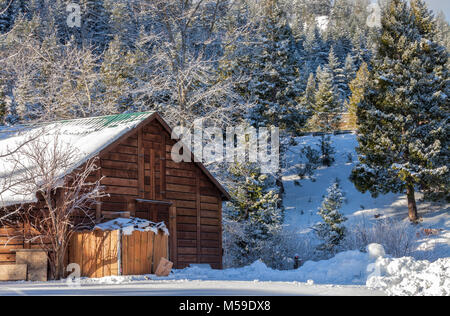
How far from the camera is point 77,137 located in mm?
20438

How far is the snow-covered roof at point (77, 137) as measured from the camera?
1639 cm

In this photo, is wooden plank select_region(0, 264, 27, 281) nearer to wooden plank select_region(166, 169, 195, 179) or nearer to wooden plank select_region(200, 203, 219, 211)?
wooden plank select_region(166, 169, 195, 179)

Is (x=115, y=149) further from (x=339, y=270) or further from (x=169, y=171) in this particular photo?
(x=339, y=270)

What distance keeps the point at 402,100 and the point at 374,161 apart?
410 cm

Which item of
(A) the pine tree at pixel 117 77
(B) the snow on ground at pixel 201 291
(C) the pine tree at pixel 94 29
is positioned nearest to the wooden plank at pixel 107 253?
(B) the snow on ground at pixel 201 291

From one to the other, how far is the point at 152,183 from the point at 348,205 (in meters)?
23.5

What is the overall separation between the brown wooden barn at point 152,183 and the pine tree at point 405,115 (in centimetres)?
1667

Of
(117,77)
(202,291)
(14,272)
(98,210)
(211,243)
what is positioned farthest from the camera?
(117,77)

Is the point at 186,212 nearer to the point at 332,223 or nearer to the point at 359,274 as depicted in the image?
the point at 359,274

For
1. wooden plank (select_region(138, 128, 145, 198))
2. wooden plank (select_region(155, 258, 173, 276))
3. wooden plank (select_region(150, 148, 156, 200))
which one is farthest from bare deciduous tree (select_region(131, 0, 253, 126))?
wooden plank (select_region(155, 258, 173, 276))

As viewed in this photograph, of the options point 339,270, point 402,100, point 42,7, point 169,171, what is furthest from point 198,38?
point 42,7

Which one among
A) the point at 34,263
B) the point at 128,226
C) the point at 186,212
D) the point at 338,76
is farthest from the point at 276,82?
the point at 338,76

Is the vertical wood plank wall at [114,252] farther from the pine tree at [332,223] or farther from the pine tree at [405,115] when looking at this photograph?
the pine tree at [405,115]

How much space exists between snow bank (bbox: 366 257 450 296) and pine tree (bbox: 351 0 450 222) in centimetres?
2344
